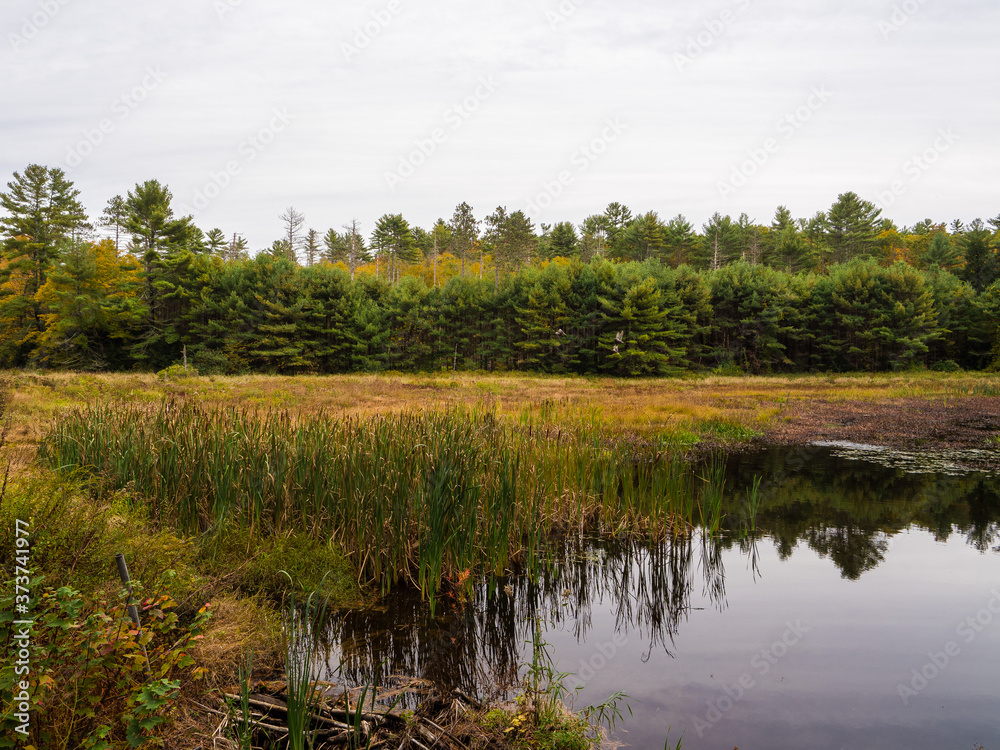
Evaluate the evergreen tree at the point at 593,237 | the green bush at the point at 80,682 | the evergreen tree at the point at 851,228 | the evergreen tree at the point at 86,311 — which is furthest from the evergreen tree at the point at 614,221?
the green bush at the point at 80,682

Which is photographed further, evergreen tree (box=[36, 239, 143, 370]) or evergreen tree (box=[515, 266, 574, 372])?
evergreen tree (box=[515, 266, 574, 372])

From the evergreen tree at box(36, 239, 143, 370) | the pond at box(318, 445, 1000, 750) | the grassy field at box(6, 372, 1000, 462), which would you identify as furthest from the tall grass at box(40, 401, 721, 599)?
the evergreen tree at box(36, 239, 143, 370)

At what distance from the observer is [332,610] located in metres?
4.89

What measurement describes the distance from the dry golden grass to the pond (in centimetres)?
416

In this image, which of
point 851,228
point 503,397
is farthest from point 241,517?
point 851,228

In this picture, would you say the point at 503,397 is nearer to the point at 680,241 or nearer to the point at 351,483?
the point at 351,483

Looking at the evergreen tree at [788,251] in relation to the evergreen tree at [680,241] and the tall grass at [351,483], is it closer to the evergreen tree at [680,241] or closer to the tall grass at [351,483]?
the evergreen tree at [680,241]
